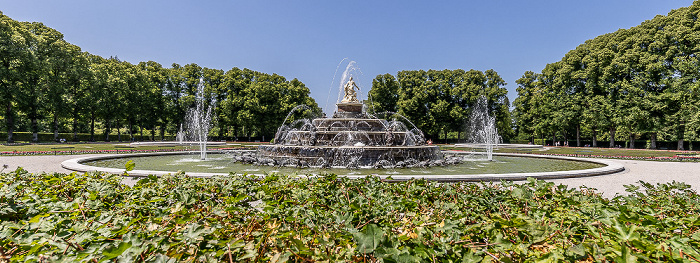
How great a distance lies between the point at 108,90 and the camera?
Result: 4566 cm

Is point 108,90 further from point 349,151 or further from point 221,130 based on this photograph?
point 349,151

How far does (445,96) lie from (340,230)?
53564mm

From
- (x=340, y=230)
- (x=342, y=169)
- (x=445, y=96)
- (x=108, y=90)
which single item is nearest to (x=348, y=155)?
(x=342, y=169)

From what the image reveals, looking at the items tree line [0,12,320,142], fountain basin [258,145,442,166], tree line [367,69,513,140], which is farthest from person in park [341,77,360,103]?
tree line [0,12,320,142]

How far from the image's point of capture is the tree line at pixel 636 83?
31.6m

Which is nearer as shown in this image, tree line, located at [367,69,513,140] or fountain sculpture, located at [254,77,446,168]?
fountain sculpture, located at [254,77,446,168]

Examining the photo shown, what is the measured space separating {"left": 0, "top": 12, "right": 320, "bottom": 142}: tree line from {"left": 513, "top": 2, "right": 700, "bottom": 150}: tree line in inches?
1604

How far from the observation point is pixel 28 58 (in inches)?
1378

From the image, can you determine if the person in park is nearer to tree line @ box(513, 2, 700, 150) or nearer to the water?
the water

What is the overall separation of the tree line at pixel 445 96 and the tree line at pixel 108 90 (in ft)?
60.2

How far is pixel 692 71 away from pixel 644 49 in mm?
6728

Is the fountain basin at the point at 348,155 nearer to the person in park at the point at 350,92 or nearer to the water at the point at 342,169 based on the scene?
the water at the point at 342,169

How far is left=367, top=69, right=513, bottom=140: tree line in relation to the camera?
50513 mm

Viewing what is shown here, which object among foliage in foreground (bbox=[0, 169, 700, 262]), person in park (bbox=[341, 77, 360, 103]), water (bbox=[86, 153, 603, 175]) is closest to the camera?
foliage in foreground (bbox=[0, 169, 700, 262])
